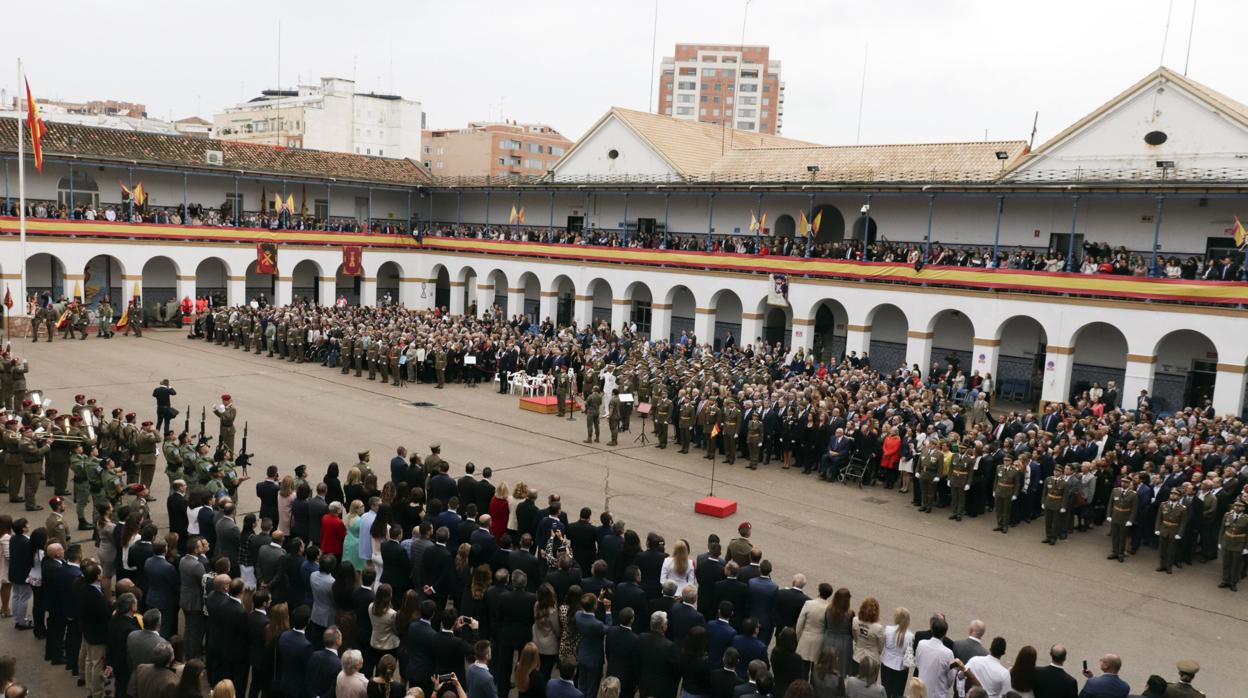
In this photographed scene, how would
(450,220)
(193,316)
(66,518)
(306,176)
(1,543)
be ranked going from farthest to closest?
(450,220), (306,176), (193,316), (66,518), (1,543)

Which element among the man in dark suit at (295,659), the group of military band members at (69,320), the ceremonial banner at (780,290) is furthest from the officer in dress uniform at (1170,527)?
the group of military band members at (69,320)

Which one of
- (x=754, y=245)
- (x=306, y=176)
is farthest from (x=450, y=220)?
(x=754, y=245)

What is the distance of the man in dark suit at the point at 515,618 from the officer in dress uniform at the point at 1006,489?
37.0 ft

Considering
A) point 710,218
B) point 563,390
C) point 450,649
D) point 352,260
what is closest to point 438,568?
point 450,649

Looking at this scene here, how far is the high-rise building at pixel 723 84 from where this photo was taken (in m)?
136

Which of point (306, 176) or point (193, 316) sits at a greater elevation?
point (306, 176)

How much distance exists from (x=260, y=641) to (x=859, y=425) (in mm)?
14615

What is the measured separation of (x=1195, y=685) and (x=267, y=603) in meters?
11.2

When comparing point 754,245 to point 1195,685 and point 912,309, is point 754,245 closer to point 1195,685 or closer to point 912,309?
point 912,309

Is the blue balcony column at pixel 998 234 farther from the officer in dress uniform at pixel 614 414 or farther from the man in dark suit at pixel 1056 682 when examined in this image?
the man in dark suit at pixel 1056 682

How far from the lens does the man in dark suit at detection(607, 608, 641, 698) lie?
874 cm

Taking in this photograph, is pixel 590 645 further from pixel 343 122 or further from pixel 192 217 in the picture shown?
pixel 343 122

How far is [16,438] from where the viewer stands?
49.8 ft

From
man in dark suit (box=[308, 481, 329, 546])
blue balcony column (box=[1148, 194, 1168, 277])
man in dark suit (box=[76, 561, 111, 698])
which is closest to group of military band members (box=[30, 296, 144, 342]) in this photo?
man in dark suit (box=[308, 481, 329, 546])
